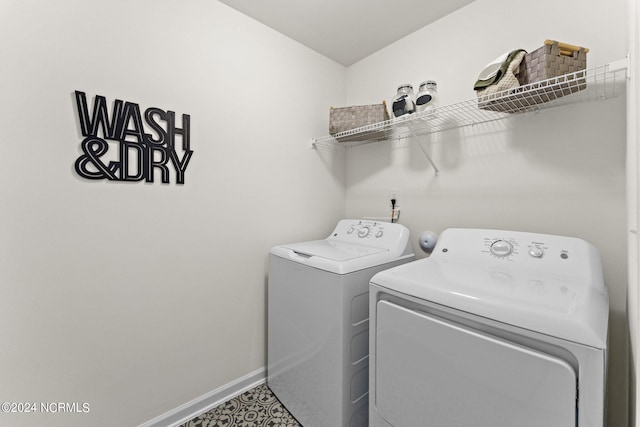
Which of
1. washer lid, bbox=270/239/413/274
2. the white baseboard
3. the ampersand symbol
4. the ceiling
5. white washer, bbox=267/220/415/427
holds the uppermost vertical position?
the ceiling

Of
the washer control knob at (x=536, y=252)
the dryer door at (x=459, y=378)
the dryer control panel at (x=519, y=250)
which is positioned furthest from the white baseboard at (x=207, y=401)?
the washer control knob at (x=536, y=252)

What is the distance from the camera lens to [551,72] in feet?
3.60

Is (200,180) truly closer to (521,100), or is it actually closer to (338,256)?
(338,256)

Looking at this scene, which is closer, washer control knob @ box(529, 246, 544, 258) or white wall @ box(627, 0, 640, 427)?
white wall @ box(627, 0, 640, 427)

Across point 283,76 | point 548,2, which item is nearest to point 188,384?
point 283,76

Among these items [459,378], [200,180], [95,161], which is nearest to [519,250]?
[459,378]

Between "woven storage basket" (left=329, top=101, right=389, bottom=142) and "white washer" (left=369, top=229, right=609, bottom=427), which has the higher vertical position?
"woven storage basket" (left=329, top=101, right=389, bottom=142)

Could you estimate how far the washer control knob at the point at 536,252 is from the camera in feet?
3.74

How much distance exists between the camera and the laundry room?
3.61 feet

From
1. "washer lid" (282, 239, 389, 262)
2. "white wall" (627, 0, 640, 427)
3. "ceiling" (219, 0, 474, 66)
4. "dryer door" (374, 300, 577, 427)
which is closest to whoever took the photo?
"white wall" (627, 0, 640, 427)

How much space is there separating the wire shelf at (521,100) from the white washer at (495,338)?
63cm

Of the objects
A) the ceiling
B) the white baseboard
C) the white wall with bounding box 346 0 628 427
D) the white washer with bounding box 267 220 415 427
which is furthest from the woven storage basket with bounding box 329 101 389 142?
the white baseboard

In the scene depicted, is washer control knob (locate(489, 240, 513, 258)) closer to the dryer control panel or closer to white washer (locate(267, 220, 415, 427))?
the dryer control panel

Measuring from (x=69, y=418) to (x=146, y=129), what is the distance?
1378 mm
